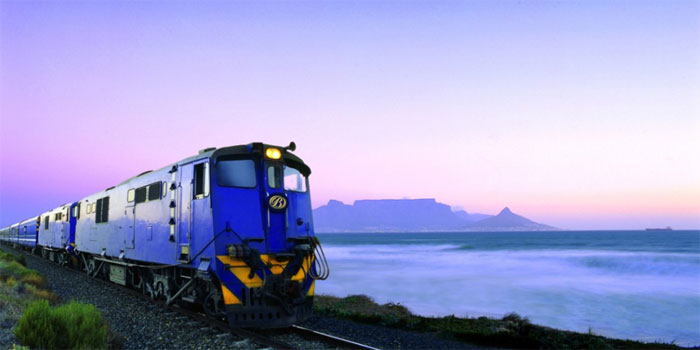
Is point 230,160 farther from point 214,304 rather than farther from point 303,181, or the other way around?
point 214,304

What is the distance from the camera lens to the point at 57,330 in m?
6.66

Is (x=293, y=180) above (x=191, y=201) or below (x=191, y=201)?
above

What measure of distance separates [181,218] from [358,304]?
28.6ft

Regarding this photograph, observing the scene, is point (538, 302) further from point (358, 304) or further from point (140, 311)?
point (140, 311)

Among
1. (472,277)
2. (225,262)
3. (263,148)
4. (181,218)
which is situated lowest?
(472,277)

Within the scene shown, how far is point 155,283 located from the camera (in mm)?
10945

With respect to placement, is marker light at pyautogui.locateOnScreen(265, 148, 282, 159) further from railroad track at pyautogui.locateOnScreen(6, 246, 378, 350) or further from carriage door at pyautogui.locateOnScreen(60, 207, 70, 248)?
carriage door at pyautogui.locateOnScreen(60, 207, 70, 248)

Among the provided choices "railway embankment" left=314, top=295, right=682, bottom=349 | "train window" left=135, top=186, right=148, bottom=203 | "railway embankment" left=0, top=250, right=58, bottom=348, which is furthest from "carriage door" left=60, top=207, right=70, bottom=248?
"railway embankment" left=314, top=295, right=682, bottom=349

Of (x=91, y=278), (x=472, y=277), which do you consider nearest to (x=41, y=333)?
(x=91, y=278)

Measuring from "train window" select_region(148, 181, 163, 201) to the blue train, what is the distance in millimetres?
23

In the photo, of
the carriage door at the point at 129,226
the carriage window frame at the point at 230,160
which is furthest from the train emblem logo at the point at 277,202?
the carriage door at the point at 129,226

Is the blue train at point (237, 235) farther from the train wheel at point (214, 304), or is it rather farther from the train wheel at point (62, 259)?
the train wheel at point (62, 259)

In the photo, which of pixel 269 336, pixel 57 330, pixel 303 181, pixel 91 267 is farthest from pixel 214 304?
pixel 91 267

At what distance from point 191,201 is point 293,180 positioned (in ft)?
6.66
